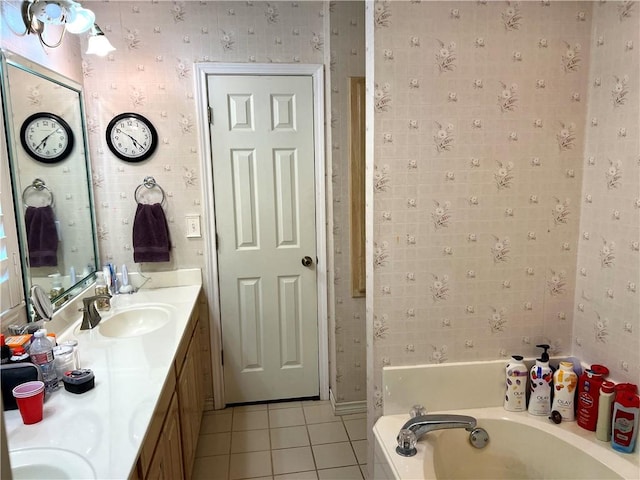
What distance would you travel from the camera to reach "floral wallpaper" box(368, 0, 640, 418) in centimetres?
164

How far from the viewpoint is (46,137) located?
198cm

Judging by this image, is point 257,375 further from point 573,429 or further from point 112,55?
point 112,55

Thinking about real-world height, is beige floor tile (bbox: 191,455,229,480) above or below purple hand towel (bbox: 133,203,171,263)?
below

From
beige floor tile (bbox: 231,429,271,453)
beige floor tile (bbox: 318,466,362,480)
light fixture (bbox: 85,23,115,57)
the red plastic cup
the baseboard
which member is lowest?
beige floor tile (bbox: 318,466,362,480)

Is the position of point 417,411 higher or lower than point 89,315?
lower

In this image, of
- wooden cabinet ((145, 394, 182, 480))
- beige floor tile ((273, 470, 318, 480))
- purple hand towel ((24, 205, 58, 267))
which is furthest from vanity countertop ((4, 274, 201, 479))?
beige floor tile ((273, 470, 318, 480))

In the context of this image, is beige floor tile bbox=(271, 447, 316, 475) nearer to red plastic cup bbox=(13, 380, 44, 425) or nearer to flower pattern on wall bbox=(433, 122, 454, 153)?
red plastic cup bbox=(13, 380, 44, 425)

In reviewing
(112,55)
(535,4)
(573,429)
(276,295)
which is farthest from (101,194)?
(573,429)

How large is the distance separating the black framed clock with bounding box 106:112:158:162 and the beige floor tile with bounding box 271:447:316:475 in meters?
1.85

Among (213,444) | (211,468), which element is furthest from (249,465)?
(213,444)

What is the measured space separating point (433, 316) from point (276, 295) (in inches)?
51.2

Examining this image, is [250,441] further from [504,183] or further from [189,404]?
[504,183]

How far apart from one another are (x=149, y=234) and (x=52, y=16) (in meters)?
1.18

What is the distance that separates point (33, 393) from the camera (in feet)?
4.08
